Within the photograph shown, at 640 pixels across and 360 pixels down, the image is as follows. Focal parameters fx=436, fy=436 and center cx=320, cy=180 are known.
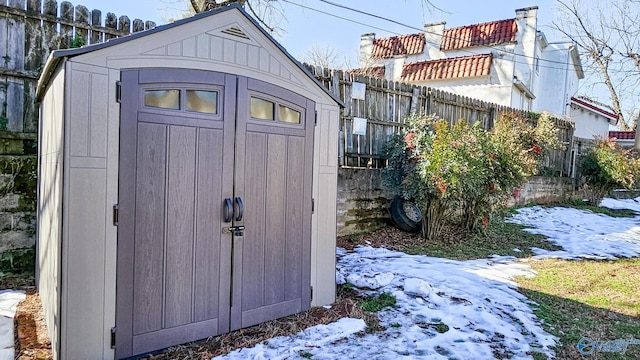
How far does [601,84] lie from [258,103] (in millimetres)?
24563

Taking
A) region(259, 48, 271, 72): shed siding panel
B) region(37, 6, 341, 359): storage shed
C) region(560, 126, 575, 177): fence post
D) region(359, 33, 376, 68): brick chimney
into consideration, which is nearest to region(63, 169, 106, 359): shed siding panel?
region(37, 6, 341, 359): storage shed

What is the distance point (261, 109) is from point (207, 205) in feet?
2.87

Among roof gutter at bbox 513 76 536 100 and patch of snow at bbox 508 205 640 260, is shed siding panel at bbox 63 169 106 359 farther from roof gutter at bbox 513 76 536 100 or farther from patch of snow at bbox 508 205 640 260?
roof gutter at bbox 513 76 536 100

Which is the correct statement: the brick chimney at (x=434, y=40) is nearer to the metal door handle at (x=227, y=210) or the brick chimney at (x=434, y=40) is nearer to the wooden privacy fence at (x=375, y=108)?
the wooden privacy fence at (x=375, y=108)

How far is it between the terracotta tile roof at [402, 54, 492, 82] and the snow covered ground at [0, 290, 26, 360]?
554 inches

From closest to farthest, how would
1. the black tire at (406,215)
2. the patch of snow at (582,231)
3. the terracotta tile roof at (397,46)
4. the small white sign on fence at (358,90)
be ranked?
the small white sign on fence at (358,90)
the patch of snow at (582,231)
the black tire at (406,215)
the terracotta tile roof at (397,46)

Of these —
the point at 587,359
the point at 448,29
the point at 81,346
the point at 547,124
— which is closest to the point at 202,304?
the point at 81,346

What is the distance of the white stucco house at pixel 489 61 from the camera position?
1504 cm

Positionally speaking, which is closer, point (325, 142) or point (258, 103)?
point (258, 103)

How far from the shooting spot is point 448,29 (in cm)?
1777

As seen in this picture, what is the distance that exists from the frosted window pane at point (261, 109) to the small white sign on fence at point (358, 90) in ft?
10.8

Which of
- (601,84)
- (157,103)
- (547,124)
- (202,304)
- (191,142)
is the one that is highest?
(601,84)

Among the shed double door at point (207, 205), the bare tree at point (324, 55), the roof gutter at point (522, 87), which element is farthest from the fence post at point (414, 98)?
the bare tree at point (324, 55)

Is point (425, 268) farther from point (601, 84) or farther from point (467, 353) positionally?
point (601, 84)
